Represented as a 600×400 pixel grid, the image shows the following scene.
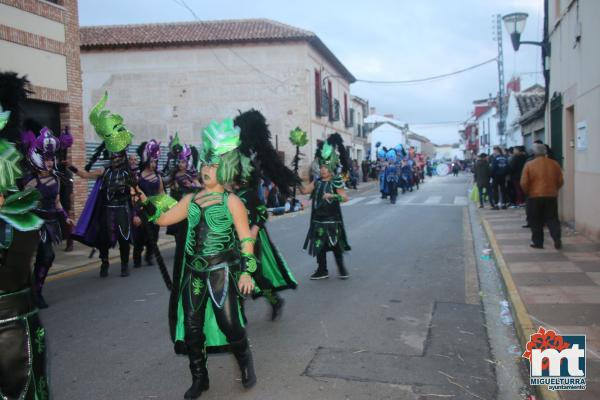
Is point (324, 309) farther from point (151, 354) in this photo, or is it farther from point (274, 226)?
point (274, 226)

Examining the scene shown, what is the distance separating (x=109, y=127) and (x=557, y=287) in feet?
17.4

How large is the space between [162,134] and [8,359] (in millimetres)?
29818

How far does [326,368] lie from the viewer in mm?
4645

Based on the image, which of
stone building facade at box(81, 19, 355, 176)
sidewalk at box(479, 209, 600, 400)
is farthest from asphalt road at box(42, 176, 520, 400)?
stone building facade at box(81, 19, 355, 176)

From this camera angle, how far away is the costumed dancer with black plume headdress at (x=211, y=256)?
3.88 metres

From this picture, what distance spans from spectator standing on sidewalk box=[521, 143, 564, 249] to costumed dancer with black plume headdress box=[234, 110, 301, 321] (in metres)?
5.41

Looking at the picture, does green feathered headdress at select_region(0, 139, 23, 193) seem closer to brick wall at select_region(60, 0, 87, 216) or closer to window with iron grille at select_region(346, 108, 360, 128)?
brick wall at select_region(60, 0, 87, 216)

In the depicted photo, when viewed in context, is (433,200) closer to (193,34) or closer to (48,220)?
(193,34)

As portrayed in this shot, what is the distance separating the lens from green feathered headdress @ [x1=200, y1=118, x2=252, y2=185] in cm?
397

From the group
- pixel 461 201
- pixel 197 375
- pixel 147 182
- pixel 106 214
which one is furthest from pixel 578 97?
pixel 461 201

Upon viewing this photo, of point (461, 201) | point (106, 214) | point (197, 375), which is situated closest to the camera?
point (197, 375)

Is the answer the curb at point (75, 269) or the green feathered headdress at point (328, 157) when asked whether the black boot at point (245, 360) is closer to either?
the green feathered headdress at point (328, 157)

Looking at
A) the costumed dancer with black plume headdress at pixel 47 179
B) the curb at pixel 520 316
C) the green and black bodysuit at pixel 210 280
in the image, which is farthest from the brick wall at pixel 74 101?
the green and black bodysuit at pixel 210 280

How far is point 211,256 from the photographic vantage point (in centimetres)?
391
